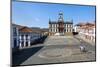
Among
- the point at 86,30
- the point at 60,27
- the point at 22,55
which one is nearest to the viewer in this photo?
the point at 22,55

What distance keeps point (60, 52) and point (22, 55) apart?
25.0 inches

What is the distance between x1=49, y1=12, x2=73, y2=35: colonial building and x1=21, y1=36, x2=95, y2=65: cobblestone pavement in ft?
0.27

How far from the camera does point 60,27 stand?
10.2 ft

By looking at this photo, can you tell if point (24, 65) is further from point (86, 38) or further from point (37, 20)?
point (86, 38)

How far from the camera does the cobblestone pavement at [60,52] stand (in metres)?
3.02

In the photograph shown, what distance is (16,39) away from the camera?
2.86 meters

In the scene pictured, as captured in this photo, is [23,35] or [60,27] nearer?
[23,35]

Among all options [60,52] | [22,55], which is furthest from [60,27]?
[22,55]

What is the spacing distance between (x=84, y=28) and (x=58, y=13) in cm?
54

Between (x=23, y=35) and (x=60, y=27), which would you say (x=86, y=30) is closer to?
(x=60, y=27)

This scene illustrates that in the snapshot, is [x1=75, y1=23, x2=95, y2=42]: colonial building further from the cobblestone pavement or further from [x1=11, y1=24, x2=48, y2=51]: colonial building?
[x1=11, y1=24, x2=48, y2=51]: colonial building

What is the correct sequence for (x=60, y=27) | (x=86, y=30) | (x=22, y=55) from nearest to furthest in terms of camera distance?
(x=22, y=55), (x=60, y=27), (x=86, y=30)

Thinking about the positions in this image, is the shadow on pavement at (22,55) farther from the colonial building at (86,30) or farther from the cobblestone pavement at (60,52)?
the colonial building at (86,30)

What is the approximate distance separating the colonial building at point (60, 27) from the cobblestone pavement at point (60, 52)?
0.08m
